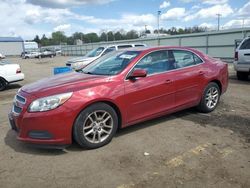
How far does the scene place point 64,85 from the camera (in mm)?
4645

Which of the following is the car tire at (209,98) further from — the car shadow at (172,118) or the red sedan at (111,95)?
the car shadow at (172,118)

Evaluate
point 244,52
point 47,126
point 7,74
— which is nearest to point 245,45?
point 244,52

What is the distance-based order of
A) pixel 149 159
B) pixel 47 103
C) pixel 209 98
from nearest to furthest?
pixel 149 159 → pixel 47 103 → pixel 209 98

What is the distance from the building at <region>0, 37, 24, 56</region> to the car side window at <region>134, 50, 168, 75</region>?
85.6 meters

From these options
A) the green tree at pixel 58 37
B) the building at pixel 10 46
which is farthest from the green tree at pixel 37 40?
the building at pixel 10 46

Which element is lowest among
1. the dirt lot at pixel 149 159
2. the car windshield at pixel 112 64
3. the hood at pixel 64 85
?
the dirt lot at pixel 149 159

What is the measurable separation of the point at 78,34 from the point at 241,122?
119282 millimetres

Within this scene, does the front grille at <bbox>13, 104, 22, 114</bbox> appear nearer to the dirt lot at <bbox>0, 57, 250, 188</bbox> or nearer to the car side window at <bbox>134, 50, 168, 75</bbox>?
the dirt lot at <bbox>0, 57, 250, 188</bbox>

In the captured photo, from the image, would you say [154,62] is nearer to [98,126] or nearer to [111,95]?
[111,95]

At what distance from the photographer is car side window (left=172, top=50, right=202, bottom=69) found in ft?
19.3

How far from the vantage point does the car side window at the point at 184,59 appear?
232 inches

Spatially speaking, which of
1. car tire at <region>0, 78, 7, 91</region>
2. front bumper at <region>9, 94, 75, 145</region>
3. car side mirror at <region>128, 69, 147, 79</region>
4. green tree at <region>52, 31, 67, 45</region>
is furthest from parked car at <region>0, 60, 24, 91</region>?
green tree at <region>52, 31, 67, 45</region>

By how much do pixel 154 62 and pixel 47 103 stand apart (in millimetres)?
2237

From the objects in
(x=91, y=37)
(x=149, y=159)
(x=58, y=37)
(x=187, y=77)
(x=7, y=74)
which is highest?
(x=58, y=37)
